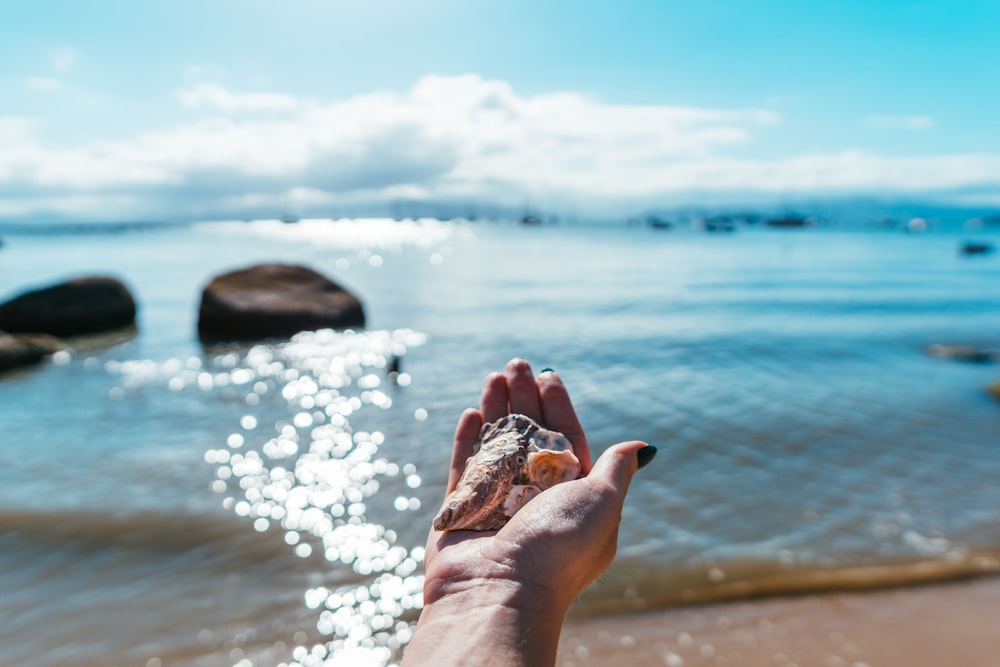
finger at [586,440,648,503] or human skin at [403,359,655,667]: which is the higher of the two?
finger at [586,440,648,503]

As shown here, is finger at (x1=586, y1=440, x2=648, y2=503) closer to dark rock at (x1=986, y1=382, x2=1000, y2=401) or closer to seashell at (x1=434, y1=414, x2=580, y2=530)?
seashell at (x1=434, y1=414, x2=580, y2=530)

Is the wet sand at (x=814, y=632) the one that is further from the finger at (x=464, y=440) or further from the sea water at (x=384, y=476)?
the finger at (x=464, y=440)

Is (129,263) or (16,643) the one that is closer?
(16,643)

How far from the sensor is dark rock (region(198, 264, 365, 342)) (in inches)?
710

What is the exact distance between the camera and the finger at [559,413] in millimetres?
4184

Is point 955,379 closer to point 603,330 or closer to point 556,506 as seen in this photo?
point 603,330

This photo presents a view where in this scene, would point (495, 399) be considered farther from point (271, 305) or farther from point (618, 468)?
point (271, 305)

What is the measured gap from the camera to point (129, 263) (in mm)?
52219

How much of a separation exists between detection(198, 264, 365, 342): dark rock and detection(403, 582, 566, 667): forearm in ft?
54.0

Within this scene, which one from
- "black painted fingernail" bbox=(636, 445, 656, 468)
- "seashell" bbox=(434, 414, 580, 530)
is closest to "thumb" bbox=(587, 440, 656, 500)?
"black painted fingernail" bbox=(636, 445, 656, 468)

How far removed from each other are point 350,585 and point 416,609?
84 cm

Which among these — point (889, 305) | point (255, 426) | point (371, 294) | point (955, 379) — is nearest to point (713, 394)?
point (955, 379)

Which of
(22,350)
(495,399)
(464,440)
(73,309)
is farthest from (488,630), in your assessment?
(73,309)

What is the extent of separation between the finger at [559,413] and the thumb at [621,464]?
0.59 m
